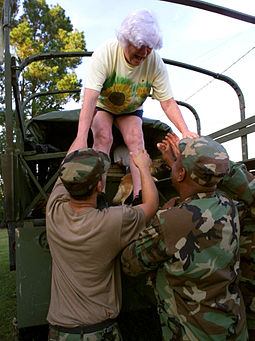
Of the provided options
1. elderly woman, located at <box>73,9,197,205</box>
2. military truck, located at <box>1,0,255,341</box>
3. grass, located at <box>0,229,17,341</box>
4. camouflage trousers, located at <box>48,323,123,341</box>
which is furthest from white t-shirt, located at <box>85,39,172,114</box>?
grass, located at <box>0,229,17,341</box>

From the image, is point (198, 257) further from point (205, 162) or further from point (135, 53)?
point (135, 53)

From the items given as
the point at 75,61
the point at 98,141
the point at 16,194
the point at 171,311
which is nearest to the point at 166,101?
the point at 98,141

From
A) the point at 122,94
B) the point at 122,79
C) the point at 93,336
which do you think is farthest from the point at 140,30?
the point at 93,336

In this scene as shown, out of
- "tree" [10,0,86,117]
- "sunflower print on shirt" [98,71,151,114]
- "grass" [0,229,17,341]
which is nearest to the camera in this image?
"sunflower print on shirt" [98,71,151,114]

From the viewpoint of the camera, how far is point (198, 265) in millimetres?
1428

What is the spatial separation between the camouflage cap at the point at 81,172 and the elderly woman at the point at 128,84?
427 mm

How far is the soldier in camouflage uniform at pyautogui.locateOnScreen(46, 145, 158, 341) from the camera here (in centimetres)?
160

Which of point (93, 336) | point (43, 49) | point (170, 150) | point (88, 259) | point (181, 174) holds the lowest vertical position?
point (93, 336)

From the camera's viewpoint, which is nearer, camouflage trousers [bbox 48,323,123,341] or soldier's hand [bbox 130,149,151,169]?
camouflage trousers [bbox 48,323,123,341]

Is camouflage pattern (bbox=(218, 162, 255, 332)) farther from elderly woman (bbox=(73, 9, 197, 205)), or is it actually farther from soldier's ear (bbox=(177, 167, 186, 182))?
elderly woman (bbox=(73, 9, 197, 205))

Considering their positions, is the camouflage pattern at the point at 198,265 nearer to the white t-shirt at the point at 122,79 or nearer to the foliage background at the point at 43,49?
the white t-shirt at the point at 122,79

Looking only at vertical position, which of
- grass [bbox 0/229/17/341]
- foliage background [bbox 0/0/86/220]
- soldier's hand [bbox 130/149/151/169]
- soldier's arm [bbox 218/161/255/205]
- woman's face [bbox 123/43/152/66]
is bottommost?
grass [bbox 0/229/17/341]

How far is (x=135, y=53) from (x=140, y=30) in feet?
0.55

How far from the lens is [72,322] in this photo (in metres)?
1.59
